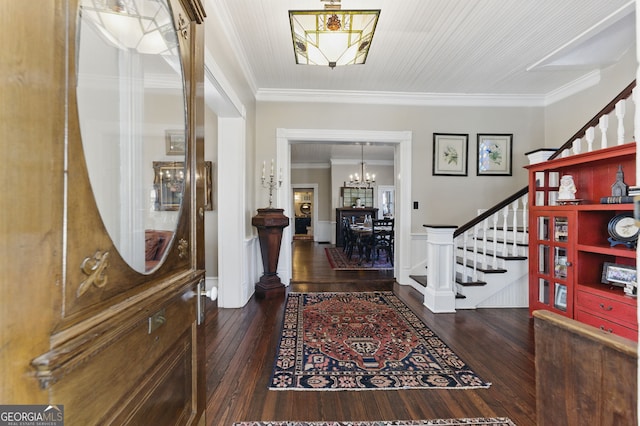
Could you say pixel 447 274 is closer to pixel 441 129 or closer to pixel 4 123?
pixel 441 129

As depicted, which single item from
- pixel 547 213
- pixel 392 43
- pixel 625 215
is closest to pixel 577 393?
pixel 625 215

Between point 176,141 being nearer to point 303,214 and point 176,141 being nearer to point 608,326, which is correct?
point 608,326

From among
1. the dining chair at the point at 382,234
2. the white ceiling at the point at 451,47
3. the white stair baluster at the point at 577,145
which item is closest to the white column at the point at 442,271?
the white stair baluster at the point at 577,145

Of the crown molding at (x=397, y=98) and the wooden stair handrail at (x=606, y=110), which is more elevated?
the crown molding at (x=397, y=98)

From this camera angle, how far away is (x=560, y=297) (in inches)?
108

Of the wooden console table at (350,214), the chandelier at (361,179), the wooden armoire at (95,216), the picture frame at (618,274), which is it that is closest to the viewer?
the wooden armoire at (95,216)

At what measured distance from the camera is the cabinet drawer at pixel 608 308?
2.08m

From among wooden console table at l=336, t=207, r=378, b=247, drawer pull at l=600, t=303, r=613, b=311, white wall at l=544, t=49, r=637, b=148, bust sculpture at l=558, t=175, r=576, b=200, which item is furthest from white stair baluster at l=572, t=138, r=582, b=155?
wooden console table at l=336, t=207, r=378, b=247

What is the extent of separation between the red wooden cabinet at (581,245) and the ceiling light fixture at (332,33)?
2.16 metres

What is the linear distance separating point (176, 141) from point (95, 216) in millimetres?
470

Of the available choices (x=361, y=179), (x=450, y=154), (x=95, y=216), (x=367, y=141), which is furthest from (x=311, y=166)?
(x=95, y=216)

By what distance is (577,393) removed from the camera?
3.15 feet

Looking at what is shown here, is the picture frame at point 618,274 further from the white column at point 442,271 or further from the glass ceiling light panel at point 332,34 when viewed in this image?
the glass ceiling light panel at point 332,34

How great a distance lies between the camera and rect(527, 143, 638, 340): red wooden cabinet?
7.33ft
